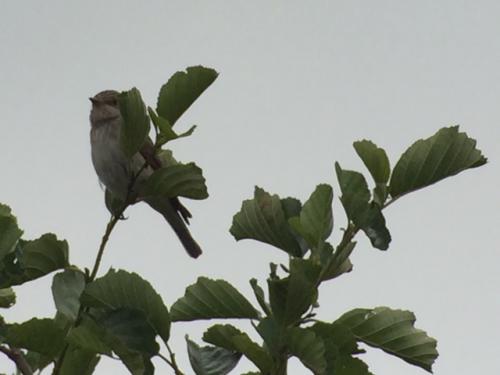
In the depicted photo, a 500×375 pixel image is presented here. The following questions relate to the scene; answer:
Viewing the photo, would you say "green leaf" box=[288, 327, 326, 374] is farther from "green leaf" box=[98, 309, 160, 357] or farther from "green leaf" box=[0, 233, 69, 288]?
"green leaf" box=[0, 233, 69, 288]

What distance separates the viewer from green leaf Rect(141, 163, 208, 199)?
2.44 m

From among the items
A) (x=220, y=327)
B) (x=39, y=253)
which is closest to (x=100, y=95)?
(x=39, y=253)

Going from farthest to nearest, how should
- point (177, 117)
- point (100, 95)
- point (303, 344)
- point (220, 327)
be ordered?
point (100, 95) → point (177, 117) → point (220, 327) → point (303, 344)

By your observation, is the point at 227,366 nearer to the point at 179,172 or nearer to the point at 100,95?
the point at 179,172

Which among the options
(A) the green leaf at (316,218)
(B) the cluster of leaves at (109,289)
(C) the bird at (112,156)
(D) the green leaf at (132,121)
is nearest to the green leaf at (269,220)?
(A) the green leaf at (316,218)

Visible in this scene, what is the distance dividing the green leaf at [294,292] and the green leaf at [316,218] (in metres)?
0.12

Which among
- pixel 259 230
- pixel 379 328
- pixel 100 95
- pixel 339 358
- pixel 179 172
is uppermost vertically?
pixel 100 95

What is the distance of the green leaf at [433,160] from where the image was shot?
7.14 feet

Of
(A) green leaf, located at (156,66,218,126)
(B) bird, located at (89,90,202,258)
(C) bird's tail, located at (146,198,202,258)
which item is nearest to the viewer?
(A) green leaf, located at (156,66,218,126)

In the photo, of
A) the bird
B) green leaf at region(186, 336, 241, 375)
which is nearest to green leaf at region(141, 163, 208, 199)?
green leaf at region(186, 336, 241, 375)

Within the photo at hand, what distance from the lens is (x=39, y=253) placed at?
8.13 ft

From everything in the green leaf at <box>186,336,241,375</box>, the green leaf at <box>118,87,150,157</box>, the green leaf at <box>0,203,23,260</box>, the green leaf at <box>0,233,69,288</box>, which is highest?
the green leaf at <box>118,87,150,157</box>

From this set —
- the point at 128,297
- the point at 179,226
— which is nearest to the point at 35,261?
the point at 128,297

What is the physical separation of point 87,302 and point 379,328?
29.8 inches
